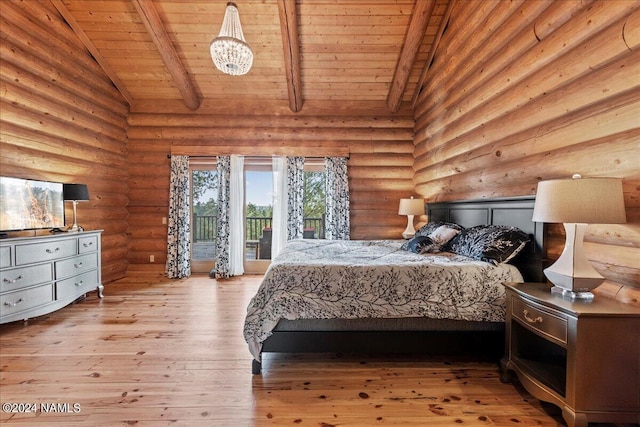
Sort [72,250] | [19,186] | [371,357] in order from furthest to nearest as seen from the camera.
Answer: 1. [72,250]
2. [19,186]
3. [371,357]

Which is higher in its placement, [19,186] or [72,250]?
[19,186]

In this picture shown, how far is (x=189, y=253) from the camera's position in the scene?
5.42 metres

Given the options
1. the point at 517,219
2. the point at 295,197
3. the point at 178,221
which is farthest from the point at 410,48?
the point at 178,221

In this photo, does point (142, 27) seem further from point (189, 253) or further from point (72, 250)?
point (189, 253)

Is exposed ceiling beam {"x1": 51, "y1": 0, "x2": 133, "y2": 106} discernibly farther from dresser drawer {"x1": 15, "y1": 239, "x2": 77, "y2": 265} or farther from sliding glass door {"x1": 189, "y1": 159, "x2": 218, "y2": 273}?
dresser drawer {"x1": 15, "y1": 239, "x2": 77, "y2": 265}

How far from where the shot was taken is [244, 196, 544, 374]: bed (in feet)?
7.47

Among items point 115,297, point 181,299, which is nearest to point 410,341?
point 181,299

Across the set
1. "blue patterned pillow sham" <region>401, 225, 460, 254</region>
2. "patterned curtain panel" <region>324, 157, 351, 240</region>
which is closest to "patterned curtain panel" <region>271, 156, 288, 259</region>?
"patterned curtain panel" <region>324, 157, 351, 240</region>

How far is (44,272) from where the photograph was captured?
323cm

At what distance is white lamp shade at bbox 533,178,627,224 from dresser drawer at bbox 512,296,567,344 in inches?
21.8

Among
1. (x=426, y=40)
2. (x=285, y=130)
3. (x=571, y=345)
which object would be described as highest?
(x=426, y=40)

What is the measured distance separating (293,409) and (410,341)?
3.30ft

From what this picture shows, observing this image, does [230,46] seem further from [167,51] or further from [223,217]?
[223,217]

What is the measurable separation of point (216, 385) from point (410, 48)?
4.42 metres
